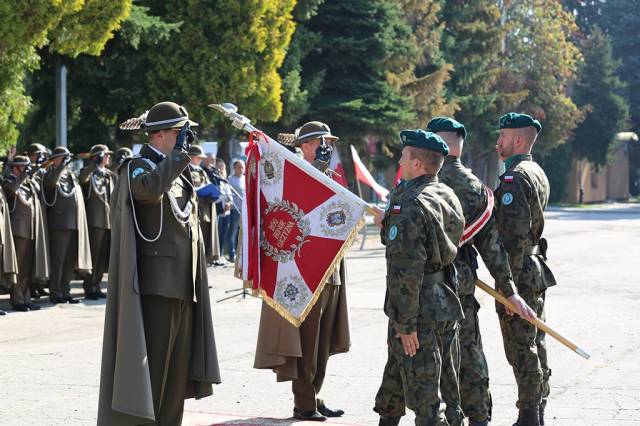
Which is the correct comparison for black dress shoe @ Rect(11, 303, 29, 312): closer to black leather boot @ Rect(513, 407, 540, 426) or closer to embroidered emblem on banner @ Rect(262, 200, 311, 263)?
embroidered emblem on banner @ Rect(262, 200, 311, 263)

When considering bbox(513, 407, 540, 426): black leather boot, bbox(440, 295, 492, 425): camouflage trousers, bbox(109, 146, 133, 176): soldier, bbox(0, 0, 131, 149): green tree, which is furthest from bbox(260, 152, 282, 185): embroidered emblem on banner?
bbox(0, 0, 131, 149): green tree

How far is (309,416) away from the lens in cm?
787

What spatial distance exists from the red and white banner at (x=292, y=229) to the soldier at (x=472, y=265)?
2.23ft

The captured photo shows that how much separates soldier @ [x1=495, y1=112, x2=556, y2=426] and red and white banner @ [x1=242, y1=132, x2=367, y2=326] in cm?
113

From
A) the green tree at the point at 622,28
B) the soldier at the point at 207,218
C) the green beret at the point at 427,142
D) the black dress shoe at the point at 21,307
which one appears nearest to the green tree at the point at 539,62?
the green tree at the point at 622,28

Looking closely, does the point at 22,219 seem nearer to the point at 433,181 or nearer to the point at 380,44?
the point at 433,181

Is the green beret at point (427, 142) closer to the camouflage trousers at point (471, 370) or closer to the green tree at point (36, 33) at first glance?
the camouflage trousers at point (471, 370)

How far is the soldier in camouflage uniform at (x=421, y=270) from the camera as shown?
20.1 feet

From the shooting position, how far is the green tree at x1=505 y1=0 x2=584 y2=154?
4816 centimetres

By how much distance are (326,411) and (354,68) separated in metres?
21.4

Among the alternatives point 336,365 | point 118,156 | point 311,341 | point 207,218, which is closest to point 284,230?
point 311,341

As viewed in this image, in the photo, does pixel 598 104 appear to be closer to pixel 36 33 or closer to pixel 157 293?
pixel 36 33

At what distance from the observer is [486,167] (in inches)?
1983

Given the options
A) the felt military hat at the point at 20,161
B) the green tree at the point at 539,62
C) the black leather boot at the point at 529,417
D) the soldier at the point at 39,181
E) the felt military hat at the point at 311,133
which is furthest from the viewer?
the green tree at the point at 539,62
